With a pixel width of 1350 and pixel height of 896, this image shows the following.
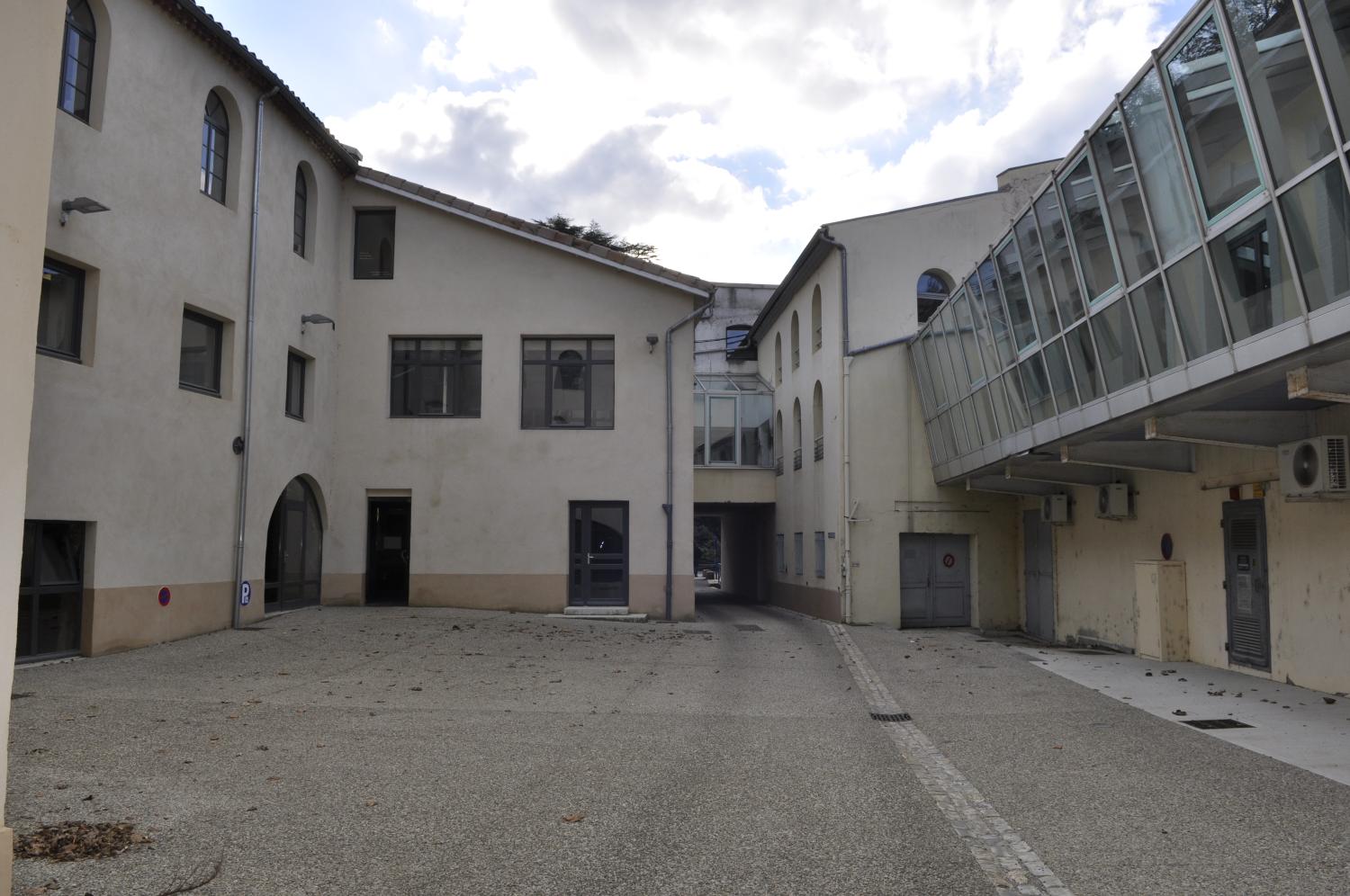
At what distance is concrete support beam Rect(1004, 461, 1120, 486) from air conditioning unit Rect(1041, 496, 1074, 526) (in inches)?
35.0

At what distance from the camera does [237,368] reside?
48.3ft

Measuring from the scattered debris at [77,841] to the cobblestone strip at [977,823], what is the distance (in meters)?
4.12

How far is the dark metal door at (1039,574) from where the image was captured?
18.7m

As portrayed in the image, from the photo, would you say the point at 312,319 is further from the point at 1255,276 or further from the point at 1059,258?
the point at 1255,276

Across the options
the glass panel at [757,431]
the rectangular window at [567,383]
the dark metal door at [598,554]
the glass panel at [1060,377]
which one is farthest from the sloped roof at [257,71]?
the glass panel at [757,431]

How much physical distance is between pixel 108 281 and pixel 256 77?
16.2 feet

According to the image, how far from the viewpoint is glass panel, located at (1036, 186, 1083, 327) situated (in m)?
11.9

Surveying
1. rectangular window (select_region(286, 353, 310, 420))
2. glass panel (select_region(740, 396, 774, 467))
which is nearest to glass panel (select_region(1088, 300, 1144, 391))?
rectangular window (select_region(286, 353, 310, 420))

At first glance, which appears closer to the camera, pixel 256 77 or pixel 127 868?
pixel 127 868

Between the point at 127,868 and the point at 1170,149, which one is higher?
the point at 1170,149

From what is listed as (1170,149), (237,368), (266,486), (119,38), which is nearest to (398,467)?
(266,486)

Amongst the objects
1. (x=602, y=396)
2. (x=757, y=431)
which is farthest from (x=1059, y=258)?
(x=757, y=431)

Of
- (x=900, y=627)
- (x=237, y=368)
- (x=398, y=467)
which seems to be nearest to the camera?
(x=237, y=368)

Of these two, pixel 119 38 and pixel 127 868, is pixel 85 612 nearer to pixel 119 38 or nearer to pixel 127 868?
pixel 119 38
